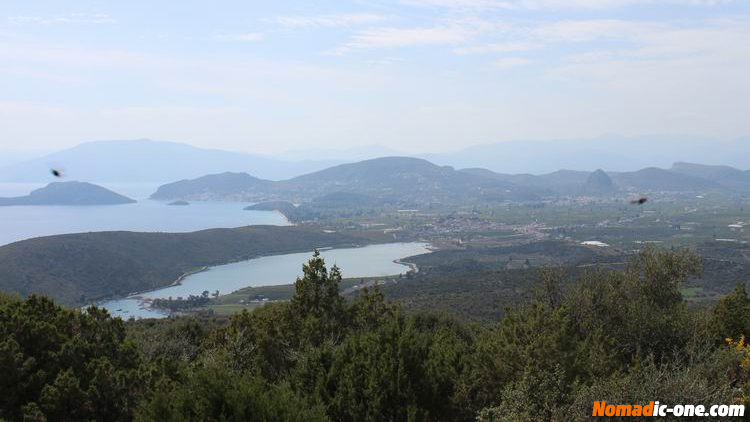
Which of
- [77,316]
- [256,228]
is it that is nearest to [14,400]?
[77,316]

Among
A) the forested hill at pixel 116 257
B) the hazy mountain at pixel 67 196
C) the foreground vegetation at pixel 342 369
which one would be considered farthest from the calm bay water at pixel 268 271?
the hazy mountain at pixel 67 196

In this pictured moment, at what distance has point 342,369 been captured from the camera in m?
13.9

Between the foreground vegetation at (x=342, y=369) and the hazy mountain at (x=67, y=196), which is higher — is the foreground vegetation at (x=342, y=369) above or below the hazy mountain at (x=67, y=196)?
below

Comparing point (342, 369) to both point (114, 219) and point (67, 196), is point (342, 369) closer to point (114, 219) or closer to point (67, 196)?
point (114, 219)

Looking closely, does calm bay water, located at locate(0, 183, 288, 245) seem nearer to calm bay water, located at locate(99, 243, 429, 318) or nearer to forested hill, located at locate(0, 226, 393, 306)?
forested hill, located at locate(0, 226, 393, 306)

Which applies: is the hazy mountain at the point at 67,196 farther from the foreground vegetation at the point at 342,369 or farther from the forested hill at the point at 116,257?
the foreground vegetation at the point at 342,369

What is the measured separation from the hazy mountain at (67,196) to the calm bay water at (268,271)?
110 m

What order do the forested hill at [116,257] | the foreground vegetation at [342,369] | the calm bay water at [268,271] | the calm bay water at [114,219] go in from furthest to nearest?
the calm bay water at [114,219] < the calm bay water at [268,271] < the forested hill at [116,257] < the foreground vegetation at [342,369]

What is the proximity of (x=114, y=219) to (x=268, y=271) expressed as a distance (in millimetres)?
84963

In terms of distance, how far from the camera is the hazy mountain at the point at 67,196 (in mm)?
Result: 177375

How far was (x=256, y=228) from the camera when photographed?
12188 cm

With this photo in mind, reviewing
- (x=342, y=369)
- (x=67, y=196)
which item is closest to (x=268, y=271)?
(x=342, y=369)

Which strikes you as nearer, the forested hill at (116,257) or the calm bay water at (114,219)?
the forested hill at (116,257)

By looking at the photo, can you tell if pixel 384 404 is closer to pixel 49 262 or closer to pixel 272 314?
pixel 272 314
